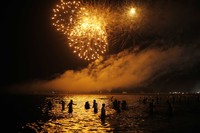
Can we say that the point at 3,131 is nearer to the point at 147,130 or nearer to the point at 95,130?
the point at 95,130

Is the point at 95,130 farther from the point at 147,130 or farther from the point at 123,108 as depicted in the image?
the point at 123,108

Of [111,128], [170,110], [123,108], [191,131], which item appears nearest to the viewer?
[191,131]

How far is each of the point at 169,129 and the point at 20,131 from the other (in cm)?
1646

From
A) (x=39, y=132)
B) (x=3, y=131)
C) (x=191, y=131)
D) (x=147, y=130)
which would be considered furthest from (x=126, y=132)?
(x=3, y=131)

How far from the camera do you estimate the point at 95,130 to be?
28.8m

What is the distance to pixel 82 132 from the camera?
27.4m

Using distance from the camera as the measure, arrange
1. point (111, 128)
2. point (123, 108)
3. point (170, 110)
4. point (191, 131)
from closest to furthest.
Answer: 1. point (191, 131)
2. point (111, 128)
3. point (170, 110)
4. point (123, 108)

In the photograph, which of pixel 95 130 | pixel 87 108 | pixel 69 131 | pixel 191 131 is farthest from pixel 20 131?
pixel 87 108

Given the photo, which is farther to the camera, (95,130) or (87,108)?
(87,108)

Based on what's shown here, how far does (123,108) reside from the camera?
55719 millimetres

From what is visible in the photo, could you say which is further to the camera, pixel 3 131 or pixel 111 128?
pixel 111 128

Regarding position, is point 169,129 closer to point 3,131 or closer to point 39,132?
point 39,132

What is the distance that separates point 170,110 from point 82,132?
20745 mm

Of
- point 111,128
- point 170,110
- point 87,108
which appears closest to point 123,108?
point 87,108
